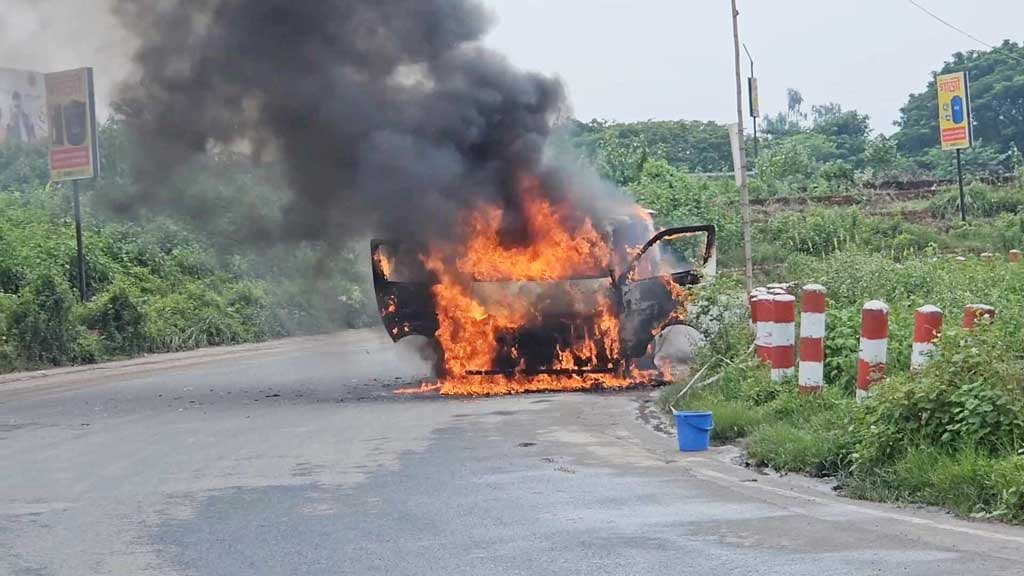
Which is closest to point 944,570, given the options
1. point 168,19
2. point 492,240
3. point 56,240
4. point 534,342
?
point 534,342

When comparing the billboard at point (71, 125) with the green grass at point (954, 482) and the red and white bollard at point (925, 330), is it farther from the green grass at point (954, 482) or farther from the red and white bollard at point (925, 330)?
the green grass at point (954, 482)

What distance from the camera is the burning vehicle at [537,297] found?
14367 millimetres

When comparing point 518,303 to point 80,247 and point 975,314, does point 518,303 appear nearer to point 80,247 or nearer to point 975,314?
point 975,314

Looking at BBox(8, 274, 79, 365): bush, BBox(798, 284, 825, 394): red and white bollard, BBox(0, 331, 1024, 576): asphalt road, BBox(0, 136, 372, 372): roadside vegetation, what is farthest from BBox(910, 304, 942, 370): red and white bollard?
BBox(8, 274, 79, 365): bush

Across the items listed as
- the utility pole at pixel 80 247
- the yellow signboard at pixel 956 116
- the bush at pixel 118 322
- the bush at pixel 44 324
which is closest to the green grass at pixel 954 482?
the bush at pixel 44 324

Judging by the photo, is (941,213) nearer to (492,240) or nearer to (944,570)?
(492,240)

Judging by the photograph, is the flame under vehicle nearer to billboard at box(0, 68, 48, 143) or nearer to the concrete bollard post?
the concrete bollard post

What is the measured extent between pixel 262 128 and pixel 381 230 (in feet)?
7.06

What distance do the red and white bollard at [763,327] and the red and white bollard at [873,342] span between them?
143cm

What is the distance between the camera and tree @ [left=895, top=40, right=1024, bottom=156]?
194 feet

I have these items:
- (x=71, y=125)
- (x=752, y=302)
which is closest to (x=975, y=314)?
(x=752, y=302)

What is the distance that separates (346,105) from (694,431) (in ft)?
26.3

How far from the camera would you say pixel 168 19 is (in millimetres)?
15875

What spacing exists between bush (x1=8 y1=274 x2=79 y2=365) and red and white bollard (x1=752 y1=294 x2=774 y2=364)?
15.0 metres
